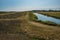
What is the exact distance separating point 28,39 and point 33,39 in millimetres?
367

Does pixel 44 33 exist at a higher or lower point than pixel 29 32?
higher

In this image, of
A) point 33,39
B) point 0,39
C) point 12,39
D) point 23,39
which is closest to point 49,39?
point 33,39

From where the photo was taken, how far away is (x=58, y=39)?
10344 mm

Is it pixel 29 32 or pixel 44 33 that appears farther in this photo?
pixel 29 32

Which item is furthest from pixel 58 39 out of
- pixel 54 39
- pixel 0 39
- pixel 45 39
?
pixel 0 39

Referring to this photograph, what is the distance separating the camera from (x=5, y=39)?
34.5 ft

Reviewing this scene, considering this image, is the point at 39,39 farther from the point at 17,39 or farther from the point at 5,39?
the point at 5,39

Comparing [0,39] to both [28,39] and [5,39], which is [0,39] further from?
[28,39]

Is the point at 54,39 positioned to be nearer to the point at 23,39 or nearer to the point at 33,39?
the point at 33,39

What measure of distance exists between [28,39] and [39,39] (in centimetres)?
78

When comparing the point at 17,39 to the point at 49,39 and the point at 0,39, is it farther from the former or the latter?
the point at 49,39

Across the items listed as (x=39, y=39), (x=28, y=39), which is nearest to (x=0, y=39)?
(x=28, y=39)

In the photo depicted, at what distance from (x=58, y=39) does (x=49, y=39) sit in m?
0.67

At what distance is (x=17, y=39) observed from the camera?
409 inches
